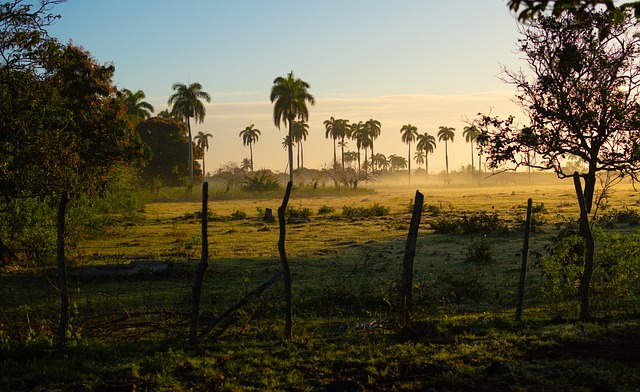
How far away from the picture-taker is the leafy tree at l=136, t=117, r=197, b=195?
7462 centimetres

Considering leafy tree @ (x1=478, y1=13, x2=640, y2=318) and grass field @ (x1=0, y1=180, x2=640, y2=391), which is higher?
leafy tree @ (x1=478, y1=13, x2=640, y2=318)

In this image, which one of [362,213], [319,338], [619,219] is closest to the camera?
[319,338]

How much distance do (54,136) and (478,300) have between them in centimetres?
1027

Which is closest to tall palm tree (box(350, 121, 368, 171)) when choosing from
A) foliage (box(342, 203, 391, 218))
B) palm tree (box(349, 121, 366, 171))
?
palm tree (box(349, 121, 366, 171))

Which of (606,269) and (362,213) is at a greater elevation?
Result: (606,269)

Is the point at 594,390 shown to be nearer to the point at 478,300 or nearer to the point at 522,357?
the point at 522,357

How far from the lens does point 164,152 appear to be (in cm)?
7494

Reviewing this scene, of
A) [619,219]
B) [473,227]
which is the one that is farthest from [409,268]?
[619,219]

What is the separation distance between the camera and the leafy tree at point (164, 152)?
74.6 meters

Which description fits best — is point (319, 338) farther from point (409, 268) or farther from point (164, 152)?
point (164, 152)

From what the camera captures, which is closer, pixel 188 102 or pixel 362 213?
pixel 362 213

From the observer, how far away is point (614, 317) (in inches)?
423

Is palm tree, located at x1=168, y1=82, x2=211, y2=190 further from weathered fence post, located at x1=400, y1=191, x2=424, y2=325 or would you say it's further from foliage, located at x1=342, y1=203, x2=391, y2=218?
weathered fence post, located at x1=400, y1=191, x2=424, y2=325

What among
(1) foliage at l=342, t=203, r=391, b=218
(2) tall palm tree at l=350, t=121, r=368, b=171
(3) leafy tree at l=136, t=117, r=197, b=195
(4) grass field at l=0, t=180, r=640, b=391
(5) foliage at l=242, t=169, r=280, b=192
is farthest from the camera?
(2) tall palm tree at l=350, t=121, r=368, b=171
